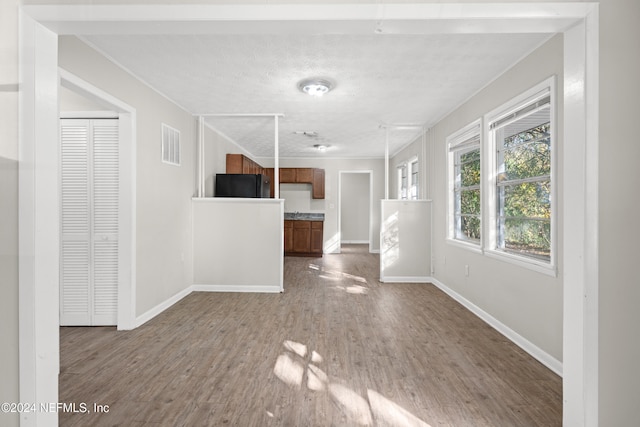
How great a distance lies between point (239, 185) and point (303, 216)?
3130 mm

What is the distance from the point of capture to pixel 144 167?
3271 millimetres

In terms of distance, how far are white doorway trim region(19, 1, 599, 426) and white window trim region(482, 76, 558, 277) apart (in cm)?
97

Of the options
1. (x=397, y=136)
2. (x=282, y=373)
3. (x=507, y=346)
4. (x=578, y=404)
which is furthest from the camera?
(x=397, y=136)

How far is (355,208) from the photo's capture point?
Result: 1030 centimetres

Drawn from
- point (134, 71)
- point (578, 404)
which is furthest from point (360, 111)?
point (578, 404)

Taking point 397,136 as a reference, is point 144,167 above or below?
below

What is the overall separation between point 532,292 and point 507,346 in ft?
1.67

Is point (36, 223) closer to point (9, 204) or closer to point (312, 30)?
point (9, 204)

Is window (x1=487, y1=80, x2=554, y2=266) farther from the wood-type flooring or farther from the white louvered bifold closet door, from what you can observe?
the white louvered bifold closet door

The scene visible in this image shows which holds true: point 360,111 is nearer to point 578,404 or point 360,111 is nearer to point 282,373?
point 282,373

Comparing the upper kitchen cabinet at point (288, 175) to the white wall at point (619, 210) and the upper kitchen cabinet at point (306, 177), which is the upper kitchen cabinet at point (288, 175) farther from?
the white wall at point (619, 210)

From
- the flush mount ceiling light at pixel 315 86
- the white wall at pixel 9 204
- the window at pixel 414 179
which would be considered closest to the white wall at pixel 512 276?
the window at pixel 414 179

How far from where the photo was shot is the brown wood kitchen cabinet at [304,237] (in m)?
7.68

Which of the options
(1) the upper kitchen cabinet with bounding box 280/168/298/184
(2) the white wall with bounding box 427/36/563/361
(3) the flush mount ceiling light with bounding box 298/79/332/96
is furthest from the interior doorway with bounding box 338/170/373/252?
(3) the flush mount ceiling light with bounding box 298/79/332/96
